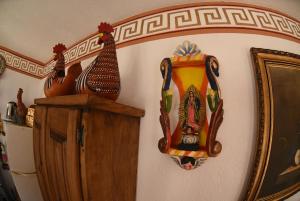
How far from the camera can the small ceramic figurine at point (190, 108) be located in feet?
1.73

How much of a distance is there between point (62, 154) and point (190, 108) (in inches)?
18.2

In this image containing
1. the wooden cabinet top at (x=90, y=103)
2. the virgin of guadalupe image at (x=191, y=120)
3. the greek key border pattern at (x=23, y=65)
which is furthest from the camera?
the greek key border pattern at (x=23, y=65)

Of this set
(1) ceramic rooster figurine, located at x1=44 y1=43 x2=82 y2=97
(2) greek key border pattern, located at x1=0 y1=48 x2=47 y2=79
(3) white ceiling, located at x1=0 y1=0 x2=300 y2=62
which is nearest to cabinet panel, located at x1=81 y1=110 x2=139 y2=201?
(1) ceramic rooster figurine, located at x1=44 y1=43 x2=82 y2=97

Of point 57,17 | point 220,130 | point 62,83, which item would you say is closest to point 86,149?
point 62,83

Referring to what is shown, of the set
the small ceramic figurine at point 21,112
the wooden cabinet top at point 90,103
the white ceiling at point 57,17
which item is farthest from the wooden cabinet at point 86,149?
the white ceiling at point 57,17

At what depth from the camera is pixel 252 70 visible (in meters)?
0.61

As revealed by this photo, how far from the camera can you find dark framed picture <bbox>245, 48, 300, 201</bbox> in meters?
0.56

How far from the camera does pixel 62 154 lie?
1.50ft

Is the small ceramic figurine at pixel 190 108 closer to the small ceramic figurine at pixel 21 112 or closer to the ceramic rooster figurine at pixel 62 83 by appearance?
the ceramic rooster figurine at pixel 62 83

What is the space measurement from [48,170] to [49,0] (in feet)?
2.65

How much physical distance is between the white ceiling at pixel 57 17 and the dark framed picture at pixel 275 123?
1.10ft

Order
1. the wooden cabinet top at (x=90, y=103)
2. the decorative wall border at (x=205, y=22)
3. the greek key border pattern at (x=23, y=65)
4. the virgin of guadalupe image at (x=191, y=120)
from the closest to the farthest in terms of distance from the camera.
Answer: the wooden cabinet top at (x=90, y=103) < the virgin of guadalupe image at (x=191, y=120) < the decorative wall border at (x=205, y=22) < the greek key border pattern at (x=23, y=65)

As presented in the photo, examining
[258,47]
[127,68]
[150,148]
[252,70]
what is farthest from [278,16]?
[150,148]

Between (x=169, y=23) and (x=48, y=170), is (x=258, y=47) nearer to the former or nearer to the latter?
(x=169, y=23)
